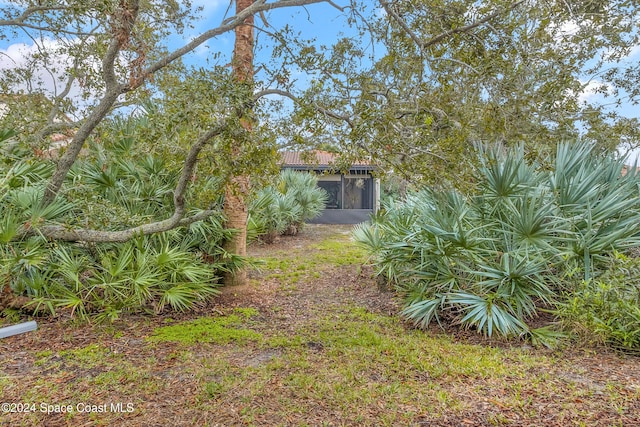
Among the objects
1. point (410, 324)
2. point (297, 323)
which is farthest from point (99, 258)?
point (410, 324)

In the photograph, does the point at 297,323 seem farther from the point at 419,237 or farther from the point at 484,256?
the point at 484,256

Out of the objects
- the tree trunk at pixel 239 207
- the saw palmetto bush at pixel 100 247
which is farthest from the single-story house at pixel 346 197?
the saw palmetto bush at pixel 100 247

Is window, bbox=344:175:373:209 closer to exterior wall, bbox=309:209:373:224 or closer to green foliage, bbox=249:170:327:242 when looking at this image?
exterior wall, bbox=309:209:373:224

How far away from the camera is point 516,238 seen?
14.3ft

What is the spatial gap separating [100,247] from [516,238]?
549 cm

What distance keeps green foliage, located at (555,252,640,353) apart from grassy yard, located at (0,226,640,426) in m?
0.21

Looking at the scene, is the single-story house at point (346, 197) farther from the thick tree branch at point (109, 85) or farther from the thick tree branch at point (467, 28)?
the thick tree branch at point (109, 85)

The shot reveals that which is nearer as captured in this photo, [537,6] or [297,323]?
[537,6]

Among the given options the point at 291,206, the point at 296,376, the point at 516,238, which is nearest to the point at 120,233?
the point at 296,376

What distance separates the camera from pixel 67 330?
4.12 m

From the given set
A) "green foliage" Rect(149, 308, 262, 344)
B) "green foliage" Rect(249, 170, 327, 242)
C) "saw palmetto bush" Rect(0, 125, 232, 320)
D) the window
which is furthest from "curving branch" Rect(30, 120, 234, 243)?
the window

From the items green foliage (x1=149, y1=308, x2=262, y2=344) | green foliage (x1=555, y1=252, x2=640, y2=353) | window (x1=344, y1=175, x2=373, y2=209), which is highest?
window (x1=344, y1=175, x2=373, y2=209)

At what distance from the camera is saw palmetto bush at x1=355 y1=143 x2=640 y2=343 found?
409cm

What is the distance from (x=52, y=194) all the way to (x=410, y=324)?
463 cm
